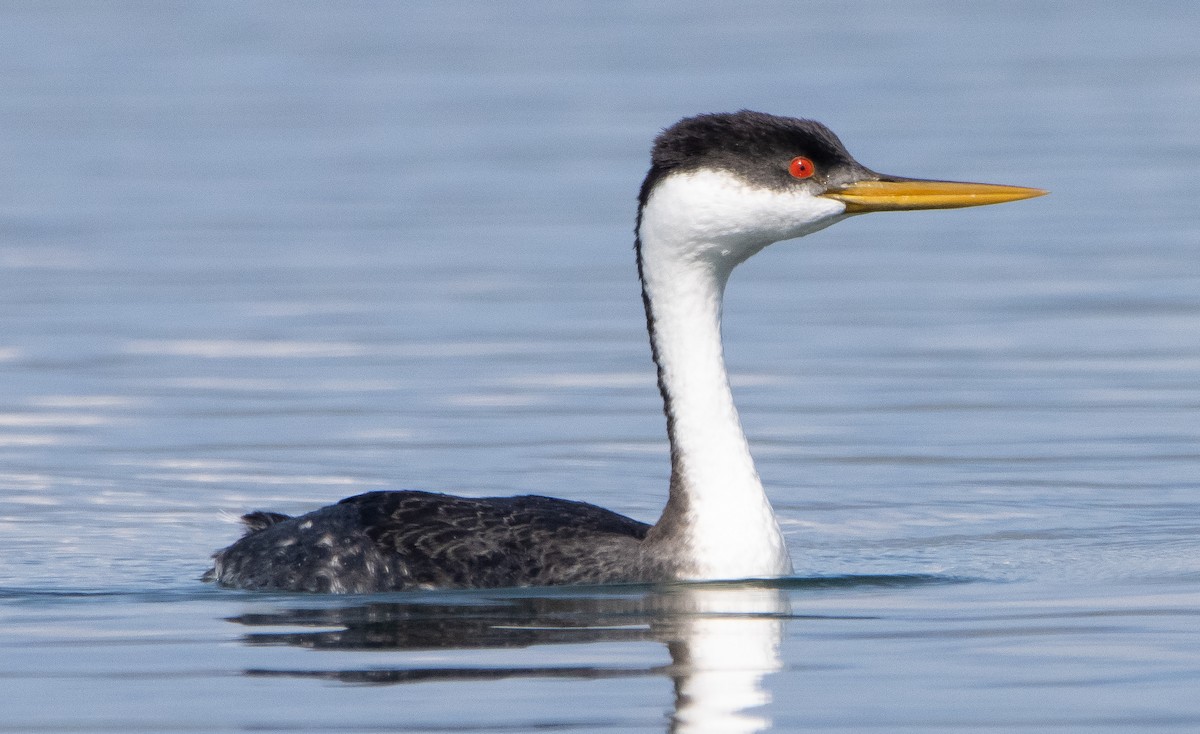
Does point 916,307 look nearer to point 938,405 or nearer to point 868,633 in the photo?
point 938,405

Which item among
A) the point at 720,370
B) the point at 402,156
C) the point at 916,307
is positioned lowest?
the point at 720,370

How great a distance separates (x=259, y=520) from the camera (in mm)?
12305

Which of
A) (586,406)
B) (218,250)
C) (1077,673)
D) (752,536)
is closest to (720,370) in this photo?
(752,536)

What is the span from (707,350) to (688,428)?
1.15ft

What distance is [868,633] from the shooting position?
10320mm

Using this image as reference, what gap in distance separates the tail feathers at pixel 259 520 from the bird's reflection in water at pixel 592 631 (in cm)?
111

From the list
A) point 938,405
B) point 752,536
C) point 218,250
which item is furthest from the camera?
point 218,250

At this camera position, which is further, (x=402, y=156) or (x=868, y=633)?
(x=402, y=156)

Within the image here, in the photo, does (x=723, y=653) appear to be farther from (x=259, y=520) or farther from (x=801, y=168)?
(x=259, y=520)

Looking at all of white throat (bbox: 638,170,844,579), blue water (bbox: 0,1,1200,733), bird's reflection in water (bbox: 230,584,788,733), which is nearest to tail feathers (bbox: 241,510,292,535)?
blue water (bbox: 0,1,1200,733)

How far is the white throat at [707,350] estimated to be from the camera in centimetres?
1099

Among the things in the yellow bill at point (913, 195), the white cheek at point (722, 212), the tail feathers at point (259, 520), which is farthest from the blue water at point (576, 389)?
the yellow bill at point (913, 195)

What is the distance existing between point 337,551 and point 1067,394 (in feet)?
19.9

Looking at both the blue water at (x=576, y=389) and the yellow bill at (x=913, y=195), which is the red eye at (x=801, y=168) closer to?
the yellow bill at (x=913, y=195)
